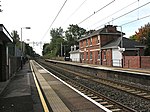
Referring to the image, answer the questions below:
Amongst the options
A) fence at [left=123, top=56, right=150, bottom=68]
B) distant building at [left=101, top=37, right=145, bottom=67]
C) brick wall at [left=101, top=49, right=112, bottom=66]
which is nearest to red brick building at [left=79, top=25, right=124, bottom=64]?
brick wall at [left=101, top=49, right=112, bottom=66]

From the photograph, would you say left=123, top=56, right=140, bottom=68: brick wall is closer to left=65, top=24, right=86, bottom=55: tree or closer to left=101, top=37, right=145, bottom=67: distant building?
left=101, top=37, right=145, bottom=67: distant building

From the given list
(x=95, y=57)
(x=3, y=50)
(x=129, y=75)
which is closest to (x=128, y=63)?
(x=129, y=75)

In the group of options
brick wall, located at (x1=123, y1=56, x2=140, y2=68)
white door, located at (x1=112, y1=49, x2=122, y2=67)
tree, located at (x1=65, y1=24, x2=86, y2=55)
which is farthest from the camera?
tree, located at (x1=65, y1=24, x2=86, y2=55)

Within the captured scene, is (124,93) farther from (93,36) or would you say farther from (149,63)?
(93,36)

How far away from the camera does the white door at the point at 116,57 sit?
118 feet

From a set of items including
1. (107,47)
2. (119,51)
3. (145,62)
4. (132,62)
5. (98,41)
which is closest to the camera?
(145,62)

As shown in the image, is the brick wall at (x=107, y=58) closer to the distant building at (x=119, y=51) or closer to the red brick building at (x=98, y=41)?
the distant building at (x=119, y=51)

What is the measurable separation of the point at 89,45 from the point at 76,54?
56.3 feet

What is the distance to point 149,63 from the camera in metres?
28.1

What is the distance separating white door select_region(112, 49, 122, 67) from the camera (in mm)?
35853

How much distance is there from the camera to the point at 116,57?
37688 millimetres

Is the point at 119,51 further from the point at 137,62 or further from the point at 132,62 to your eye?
the point at 137,62

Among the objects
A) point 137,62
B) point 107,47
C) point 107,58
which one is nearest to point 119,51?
point 107,47

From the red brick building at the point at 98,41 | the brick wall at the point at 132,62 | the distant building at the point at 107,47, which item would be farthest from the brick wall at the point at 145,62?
the red brick building at the point at 98,41
